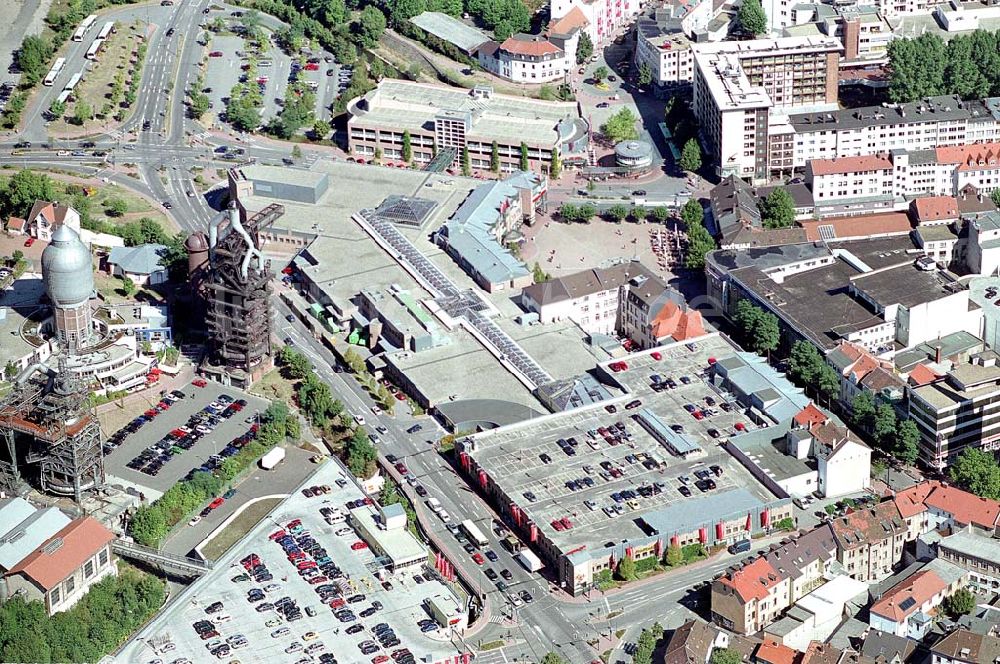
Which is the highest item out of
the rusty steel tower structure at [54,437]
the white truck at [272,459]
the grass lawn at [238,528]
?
the rusty steel tower structure at [54,437]

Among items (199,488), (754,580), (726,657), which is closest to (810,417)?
(754,580)

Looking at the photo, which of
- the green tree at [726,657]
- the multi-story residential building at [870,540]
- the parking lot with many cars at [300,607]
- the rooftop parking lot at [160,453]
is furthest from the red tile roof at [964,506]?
the rooftop parking lot at [160,453]

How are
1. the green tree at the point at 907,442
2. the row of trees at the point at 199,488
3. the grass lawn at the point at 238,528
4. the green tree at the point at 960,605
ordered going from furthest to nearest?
the green tree at the point at 907,442
the row of trees at the point at 199,488
the grass lawn at the point at 238,528
the green tree at the point at 960,605

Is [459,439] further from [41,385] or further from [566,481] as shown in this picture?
[41,385]

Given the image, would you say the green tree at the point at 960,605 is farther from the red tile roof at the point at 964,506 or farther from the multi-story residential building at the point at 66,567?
the multi-story residential building at the point at 66,567

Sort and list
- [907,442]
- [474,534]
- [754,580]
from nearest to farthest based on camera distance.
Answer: [754,580] < [474,534] < [907,442]

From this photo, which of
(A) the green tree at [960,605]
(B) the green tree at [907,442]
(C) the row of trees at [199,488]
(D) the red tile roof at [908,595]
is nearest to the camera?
(D) the red tile roof at [908,595]

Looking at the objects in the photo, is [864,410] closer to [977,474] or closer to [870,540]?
[977,474]

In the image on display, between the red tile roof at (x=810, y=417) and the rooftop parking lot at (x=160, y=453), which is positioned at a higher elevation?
the red tile roof at (x=810, y=417)
